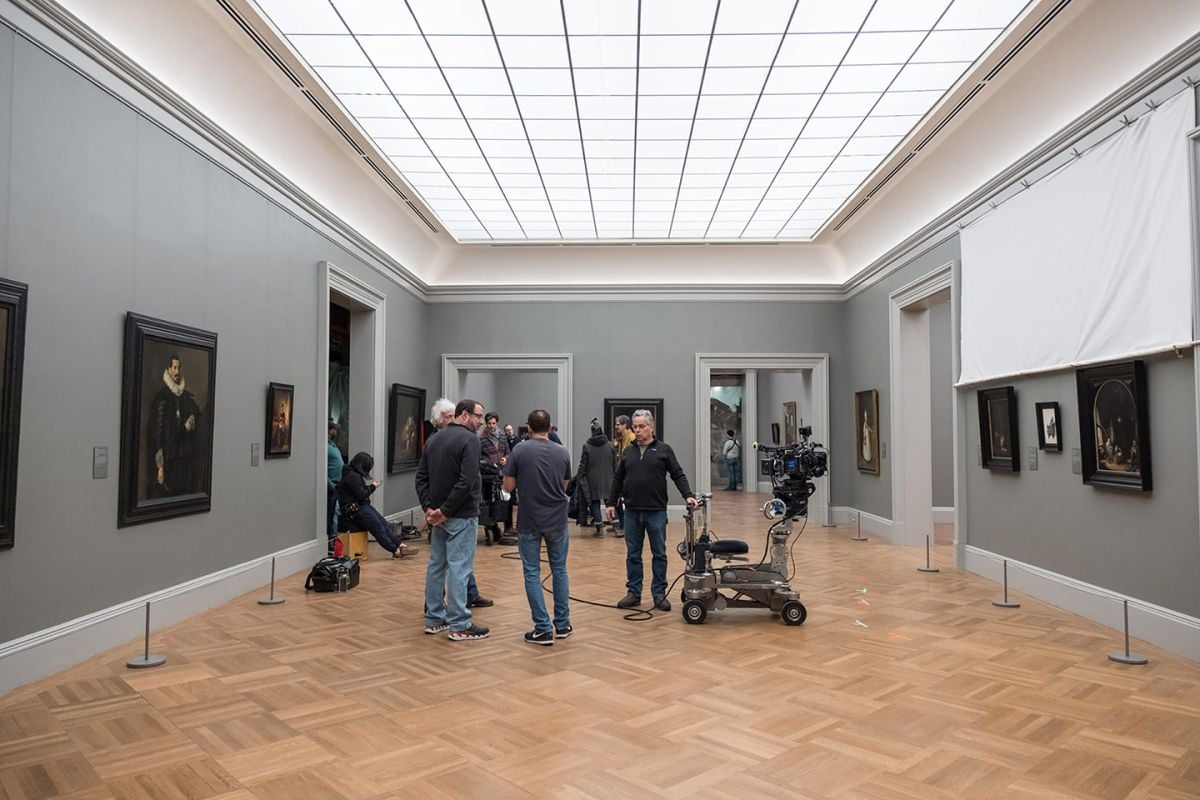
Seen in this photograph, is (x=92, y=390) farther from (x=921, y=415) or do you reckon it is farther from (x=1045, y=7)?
(x=921, y=415)

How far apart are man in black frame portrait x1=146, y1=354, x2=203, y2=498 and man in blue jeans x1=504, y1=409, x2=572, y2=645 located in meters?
2.89

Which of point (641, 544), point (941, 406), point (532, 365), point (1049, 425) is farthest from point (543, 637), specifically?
point (941, 406)

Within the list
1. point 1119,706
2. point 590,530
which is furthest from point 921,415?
point 1119,706

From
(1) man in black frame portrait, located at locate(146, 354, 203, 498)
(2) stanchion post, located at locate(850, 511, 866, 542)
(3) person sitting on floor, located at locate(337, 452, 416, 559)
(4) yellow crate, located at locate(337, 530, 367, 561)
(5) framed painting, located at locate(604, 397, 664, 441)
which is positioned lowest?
(2) stanchion post, located at locate(850, 511, 866, 542)

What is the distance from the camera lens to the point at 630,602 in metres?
7.14

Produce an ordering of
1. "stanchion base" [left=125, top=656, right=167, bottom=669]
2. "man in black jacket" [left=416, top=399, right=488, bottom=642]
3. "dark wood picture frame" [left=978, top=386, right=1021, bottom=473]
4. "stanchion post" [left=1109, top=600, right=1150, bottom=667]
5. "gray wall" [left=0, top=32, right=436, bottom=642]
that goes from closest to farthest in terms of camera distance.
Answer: "gray wall" [left=0, top=32, right=436, bottom=642] → "stanchion base" [left=125, top=656, right=167, bottom=669] → "stanchion post" [left=1109, top=600, right=1150, bottom=667] → "man in black jacket" [left=416, top=399, right=488, bottom=642] → "dark wood picture frame" [left=978, top=386, right=1021, bottom=473]

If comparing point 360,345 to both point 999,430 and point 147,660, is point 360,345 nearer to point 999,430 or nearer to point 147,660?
point 147,660

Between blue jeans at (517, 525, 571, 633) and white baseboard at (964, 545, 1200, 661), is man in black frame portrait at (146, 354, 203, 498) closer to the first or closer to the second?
blue jeans at (517, 525, 571, 633)

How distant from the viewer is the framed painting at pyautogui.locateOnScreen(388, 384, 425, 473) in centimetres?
1256

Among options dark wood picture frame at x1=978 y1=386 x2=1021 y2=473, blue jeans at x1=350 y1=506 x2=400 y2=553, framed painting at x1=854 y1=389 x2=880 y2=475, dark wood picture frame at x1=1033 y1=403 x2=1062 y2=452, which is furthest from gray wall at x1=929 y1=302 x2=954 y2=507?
blue jeans at x1=350 y1=506 x2=400 y2=553

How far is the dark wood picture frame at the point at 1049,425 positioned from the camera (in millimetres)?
7305

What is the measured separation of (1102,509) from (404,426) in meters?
10.1

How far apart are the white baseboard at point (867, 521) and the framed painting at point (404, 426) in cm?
782

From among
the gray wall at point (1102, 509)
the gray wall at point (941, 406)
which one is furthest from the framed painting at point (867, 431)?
the gray wall at point (1102, 509)
